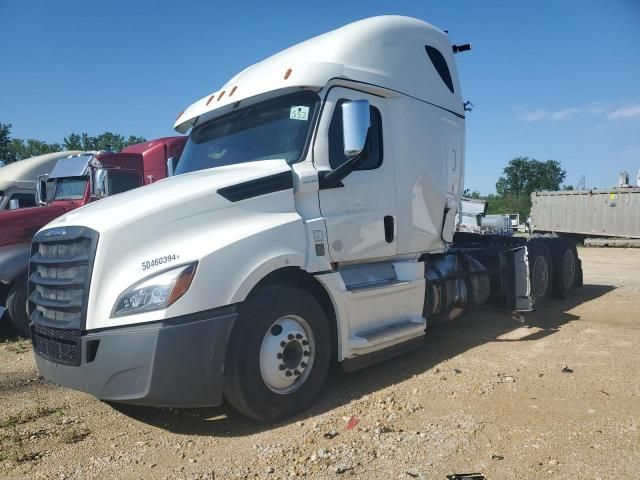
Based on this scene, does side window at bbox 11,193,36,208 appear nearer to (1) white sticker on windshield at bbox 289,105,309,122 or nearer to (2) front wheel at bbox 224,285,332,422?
(1) white sticker on windshield at bbox 289,105,309,122

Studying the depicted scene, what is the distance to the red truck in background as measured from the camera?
7137 mm

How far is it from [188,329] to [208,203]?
3.21 ft

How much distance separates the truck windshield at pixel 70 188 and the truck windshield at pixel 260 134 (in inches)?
200

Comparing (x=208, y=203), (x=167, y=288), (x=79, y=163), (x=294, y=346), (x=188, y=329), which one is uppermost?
(x=79, y=163)

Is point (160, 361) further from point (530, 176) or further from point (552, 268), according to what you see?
point (530, 176)

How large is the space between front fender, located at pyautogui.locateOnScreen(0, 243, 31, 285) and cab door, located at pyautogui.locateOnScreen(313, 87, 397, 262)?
508 cm

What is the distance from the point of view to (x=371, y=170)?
4.86 meters

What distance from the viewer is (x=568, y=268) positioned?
360 inches

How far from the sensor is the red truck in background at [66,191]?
714 cm

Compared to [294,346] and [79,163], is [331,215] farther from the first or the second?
[79,163]

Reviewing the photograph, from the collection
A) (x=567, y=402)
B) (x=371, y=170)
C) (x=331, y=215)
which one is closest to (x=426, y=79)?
(x=371, y=170)

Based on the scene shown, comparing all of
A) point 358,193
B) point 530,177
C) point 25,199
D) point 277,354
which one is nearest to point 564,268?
point 358,193

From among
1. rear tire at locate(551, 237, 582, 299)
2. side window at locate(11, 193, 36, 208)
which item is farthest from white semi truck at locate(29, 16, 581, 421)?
side window at locate(11, 193, 36, 208)

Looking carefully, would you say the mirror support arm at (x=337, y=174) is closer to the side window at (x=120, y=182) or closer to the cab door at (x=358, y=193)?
the cab door at (x=358, y=193)
